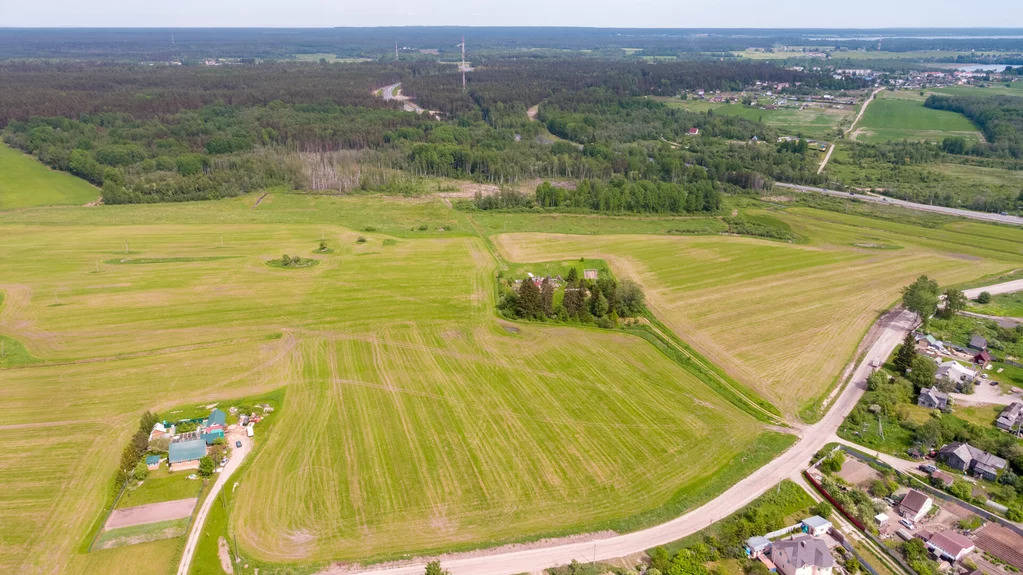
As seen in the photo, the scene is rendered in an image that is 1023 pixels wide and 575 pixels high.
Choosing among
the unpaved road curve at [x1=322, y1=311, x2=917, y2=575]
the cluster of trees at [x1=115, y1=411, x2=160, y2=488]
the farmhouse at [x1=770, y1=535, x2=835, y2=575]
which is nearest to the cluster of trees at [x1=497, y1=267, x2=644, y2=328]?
the unpaved road curve at [x1=322, y1=311, x2=917, y2=575]

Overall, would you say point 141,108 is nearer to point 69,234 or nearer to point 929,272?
point 69,234

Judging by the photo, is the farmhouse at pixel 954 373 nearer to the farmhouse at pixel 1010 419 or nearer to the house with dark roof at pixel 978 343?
the farmhouse at pixel 1010 419

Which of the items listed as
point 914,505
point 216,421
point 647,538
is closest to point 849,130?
point 914,505

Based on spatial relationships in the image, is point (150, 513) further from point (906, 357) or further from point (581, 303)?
point (906, 357)

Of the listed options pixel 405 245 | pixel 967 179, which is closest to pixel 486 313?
pixel 405 245

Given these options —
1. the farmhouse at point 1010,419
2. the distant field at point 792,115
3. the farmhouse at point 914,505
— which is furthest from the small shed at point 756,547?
the distant field at point 792,115

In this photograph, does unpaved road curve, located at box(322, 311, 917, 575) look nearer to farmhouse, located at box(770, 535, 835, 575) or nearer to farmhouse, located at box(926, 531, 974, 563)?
farmhouse, located at box(770, 535, 835, 575)
